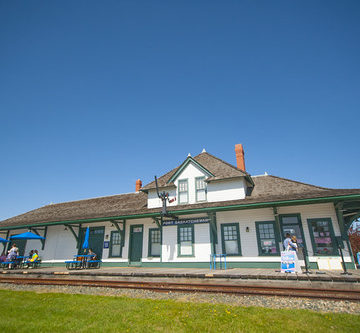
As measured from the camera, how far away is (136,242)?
15.7m

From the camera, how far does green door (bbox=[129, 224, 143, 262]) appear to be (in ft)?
50.7

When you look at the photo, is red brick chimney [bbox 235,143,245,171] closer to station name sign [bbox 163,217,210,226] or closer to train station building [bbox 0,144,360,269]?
train station building [bbox 0,144,360,269]

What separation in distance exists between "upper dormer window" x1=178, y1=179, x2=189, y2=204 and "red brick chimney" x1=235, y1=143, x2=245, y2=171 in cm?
427

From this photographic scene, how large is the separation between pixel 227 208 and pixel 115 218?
7452 mm

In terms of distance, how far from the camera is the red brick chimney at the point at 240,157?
17031mm

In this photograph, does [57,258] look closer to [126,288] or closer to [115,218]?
[115,218]

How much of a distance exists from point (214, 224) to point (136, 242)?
18.7 ft

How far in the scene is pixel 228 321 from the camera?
4.93 meters

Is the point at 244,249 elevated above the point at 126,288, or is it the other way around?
the point at 244,249

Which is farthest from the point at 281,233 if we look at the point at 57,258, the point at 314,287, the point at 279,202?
the point at 57,258

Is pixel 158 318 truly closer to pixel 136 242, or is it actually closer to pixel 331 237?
pixel 331 237

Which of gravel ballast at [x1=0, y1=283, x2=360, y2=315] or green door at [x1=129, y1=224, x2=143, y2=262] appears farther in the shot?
green door at [x1=129, y1=224, x2=143, y2=262]

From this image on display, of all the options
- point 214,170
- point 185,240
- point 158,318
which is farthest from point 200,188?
point 158,318

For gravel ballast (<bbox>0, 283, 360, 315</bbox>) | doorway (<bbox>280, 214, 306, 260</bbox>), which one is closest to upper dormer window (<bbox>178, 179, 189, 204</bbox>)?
doorway (<bbox>280, 214, 306, 260</bbox>)
